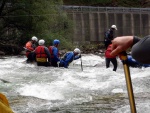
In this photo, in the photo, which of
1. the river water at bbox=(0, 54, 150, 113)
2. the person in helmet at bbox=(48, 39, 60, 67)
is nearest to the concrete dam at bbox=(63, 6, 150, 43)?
the person in helmet at bbox=(48, 39, 60, 67)

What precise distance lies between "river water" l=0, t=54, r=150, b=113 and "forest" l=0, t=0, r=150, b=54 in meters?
9.92

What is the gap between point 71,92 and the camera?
28.1ft

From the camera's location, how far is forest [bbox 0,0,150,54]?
73.6ft

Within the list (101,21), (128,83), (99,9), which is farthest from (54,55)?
(99,9)

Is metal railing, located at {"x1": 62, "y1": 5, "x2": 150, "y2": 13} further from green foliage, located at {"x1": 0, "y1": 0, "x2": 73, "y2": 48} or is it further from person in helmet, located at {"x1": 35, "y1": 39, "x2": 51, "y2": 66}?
person in helmet, located at {"x1": 35, "y1": 39, "x2": 51, "y2": 66}

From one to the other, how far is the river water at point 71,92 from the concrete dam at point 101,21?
1746cm

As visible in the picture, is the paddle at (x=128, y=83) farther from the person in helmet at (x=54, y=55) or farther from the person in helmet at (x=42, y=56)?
the person in helmet at (x=54, y=55)

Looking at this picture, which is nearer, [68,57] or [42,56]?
[42,56]

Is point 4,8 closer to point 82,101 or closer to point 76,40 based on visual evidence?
point 76,40

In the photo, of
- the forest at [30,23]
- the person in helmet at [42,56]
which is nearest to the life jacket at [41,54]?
the person in helmet at [42,56]

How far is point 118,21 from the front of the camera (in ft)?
104

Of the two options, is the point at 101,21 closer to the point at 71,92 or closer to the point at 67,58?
the point at 67,58

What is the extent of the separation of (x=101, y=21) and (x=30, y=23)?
9.25 metres

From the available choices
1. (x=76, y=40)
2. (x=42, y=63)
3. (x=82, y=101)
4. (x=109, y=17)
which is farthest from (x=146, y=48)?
(x=109, y=17)
